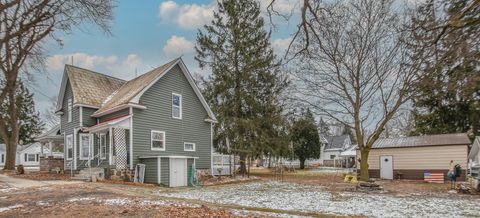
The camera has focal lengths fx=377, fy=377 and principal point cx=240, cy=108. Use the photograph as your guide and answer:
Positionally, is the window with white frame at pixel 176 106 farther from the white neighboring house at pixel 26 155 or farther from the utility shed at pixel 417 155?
the white neighboring house at pixel 26 155

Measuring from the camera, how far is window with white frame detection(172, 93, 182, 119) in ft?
74.8

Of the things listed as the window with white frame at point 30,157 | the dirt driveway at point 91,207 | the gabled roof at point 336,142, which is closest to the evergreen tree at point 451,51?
the dirt driveway at point 91,207

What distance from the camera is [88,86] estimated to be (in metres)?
23.5

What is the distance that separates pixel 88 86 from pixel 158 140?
6.06m

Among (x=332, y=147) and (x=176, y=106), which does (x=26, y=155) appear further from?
(x=332, y=147)

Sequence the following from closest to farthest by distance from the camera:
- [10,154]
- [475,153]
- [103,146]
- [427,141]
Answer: [103,146] < [475,153] < [427,141] < [10,154]

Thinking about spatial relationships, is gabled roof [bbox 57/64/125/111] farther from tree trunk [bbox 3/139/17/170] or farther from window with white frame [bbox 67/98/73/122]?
tree trunk [bbox 3/139/17/170]

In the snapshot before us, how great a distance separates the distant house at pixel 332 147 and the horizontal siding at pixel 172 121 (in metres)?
43.0

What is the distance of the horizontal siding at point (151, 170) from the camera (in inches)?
750

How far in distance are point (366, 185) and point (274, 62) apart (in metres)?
16.3

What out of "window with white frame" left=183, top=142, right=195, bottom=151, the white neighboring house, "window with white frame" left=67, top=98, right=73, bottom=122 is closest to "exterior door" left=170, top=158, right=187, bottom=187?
"window with white frame" left=183, top=142, right=195, bottom=151

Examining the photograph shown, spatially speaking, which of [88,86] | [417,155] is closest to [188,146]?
[88,86]

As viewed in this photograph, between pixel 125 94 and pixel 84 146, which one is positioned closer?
pixel 125 94

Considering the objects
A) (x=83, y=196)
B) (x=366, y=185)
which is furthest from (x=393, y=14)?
(x=83, y=196)
